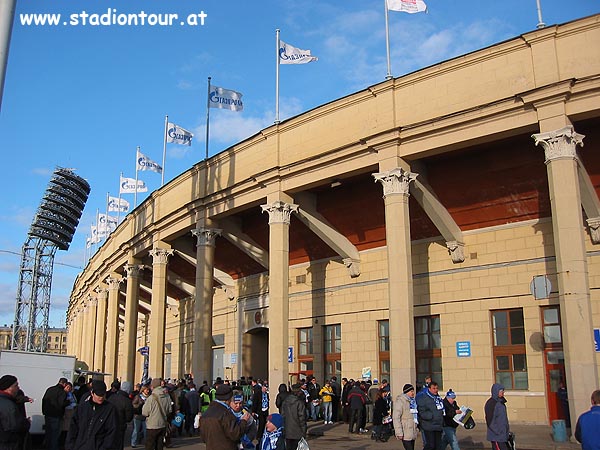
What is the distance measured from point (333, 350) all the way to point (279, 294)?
19.7 feet

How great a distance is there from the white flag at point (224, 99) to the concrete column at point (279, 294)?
21.5ft

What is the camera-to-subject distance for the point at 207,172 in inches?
1022

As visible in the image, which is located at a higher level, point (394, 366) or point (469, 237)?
point (469, 237)

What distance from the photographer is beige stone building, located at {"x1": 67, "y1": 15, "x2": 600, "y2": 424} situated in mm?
15484

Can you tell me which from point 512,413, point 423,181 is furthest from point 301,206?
point 512,413

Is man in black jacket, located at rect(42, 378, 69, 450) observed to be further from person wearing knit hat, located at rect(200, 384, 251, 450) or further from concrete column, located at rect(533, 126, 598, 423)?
concrete column, located at rect(533, 126, 598, 423)

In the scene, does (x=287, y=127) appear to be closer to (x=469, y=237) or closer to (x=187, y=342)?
(x=469, y=237)

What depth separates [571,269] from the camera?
1454 centimetres

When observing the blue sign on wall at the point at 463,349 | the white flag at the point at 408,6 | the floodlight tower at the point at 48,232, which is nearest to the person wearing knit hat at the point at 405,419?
the blue sign on wall at the point at 463,349

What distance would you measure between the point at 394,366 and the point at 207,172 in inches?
489

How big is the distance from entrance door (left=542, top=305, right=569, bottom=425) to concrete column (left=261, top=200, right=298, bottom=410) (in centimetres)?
821

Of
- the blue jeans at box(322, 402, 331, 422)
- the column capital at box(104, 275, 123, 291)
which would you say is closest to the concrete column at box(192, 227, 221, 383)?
the blue jeans at box(322, 402, 331, 422)

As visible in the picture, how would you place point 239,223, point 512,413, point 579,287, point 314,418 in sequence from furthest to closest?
point 239,223, point 314,418, point 512,413, point 579,287

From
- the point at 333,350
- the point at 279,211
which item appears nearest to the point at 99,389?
the point at 279,211
